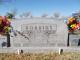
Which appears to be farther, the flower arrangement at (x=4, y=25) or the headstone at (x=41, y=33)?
the flower arrangement at (x=4, y=25)

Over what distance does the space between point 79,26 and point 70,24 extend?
61 centimetres

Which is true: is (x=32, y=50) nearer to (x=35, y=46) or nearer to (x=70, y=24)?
(x=35, y=46)

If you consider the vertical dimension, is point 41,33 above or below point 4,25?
below

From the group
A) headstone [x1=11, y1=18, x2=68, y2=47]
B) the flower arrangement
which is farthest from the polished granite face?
the flower arrangement

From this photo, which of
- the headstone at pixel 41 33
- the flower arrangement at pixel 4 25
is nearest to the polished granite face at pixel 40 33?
the headstone at pixel 41 33

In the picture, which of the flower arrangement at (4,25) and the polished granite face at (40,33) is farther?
the flower arrangement at (4,25)

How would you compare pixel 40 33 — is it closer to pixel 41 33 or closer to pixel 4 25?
pixel 41 33

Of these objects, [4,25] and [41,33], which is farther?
[4,25]

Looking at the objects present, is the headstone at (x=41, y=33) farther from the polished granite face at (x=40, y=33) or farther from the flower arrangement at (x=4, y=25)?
the flower arrangement at (x=4, y=25)

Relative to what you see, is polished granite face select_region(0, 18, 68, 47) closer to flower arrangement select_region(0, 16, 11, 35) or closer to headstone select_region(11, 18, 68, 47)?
headstone select_region(11, 18, 68, 47)

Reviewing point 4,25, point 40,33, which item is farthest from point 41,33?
point 4,25

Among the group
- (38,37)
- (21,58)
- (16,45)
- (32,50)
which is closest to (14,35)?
(16,45)

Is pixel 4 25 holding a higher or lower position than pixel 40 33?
higher

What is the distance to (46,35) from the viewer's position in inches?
533
